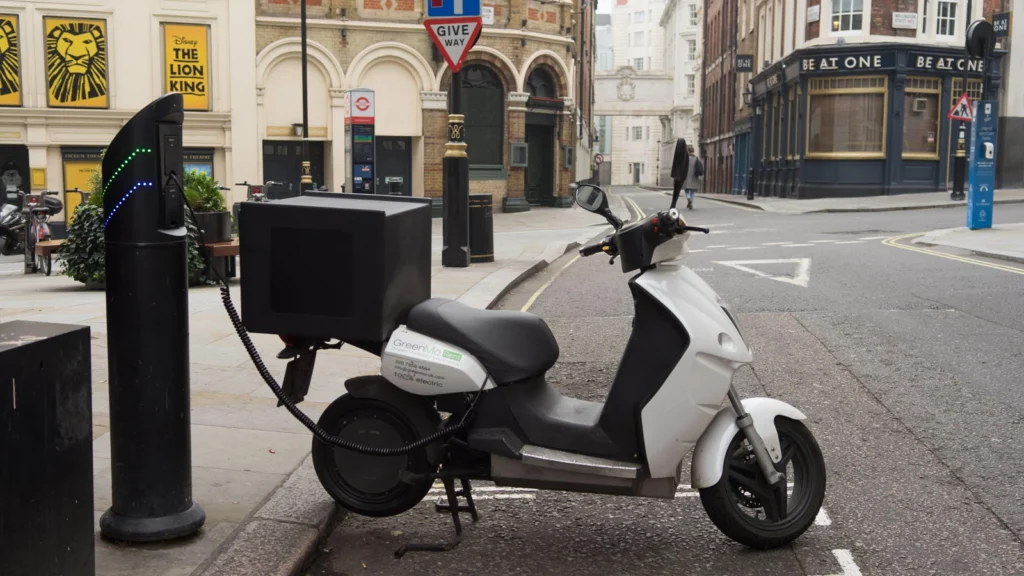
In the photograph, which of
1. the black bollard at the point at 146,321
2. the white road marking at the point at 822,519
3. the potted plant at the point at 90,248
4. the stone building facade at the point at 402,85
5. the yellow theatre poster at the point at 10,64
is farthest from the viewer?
the stone building facade at the point at 402,85

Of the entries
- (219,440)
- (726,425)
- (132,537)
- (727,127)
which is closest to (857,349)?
(726,425)

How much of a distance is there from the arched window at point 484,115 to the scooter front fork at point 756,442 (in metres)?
26.6

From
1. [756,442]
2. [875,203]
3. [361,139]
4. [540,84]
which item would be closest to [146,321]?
[756,442]

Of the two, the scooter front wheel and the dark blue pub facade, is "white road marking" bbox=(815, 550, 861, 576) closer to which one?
the scooter front wheel

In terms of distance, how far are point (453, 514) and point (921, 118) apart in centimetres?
3331

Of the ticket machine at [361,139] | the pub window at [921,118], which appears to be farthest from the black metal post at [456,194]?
the pub window at [921,118]

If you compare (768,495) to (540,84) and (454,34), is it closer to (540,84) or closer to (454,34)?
(454,34)

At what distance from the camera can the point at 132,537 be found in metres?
3.59

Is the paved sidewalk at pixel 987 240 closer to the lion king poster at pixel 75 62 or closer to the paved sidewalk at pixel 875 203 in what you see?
the paved sidewalk at pixel 875 203

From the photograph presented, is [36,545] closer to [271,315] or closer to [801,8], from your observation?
[271,315]

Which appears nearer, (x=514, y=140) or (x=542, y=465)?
(x=542, y=465)

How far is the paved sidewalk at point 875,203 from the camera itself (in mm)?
28188

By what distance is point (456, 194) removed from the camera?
1303cm

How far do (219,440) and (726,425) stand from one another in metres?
2.52
